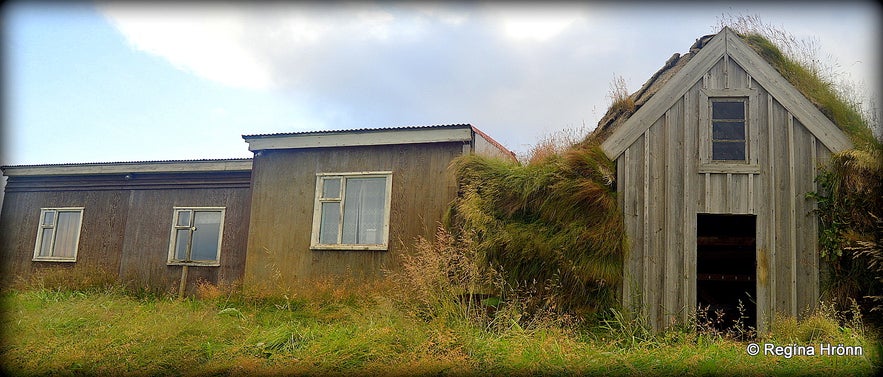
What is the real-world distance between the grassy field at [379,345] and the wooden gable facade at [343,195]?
1184mm

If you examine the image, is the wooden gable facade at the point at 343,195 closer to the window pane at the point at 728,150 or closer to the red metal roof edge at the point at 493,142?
the red metal roof edge at the point at 493,142

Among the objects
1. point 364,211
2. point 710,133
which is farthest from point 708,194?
point 364,211

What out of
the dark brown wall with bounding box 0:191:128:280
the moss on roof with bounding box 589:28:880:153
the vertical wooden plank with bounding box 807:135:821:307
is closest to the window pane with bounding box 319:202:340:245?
the moss on roof with bounding box 589:28:880:153

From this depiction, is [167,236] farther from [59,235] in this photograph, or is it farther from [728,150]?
[728,150]

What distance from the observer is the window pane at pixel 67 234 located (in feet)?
53.8

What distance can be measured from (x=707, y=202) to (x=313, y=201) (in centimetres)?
712

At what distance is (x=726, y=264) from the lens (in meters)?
11.5

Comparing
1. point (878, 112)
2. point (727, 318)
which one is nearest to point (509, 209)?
point (727, 318)

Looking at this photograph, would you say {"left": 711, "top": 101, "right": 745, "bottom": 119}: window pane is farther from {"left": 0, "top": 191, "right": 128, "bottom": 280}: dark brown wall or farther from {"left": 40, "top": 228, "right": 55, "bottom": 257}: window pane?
{"left": 40, "top": 228, "right": 55, "bottom": 257}: window pane

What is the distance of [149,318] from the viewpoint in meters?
11.0

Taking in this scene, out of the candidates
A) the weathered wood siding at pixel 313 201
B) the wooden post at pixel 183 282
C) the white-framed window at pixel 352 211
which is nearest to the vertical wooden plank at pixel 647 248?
the weathered wood siding at pixel 313 201

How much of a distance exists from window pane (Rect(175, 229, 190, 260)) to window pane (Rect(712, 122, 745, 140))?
11.5 m

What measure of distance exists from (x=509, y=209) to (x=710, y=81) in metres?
3.47

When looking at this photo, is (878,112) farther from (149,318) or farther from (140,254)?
(140,254)
